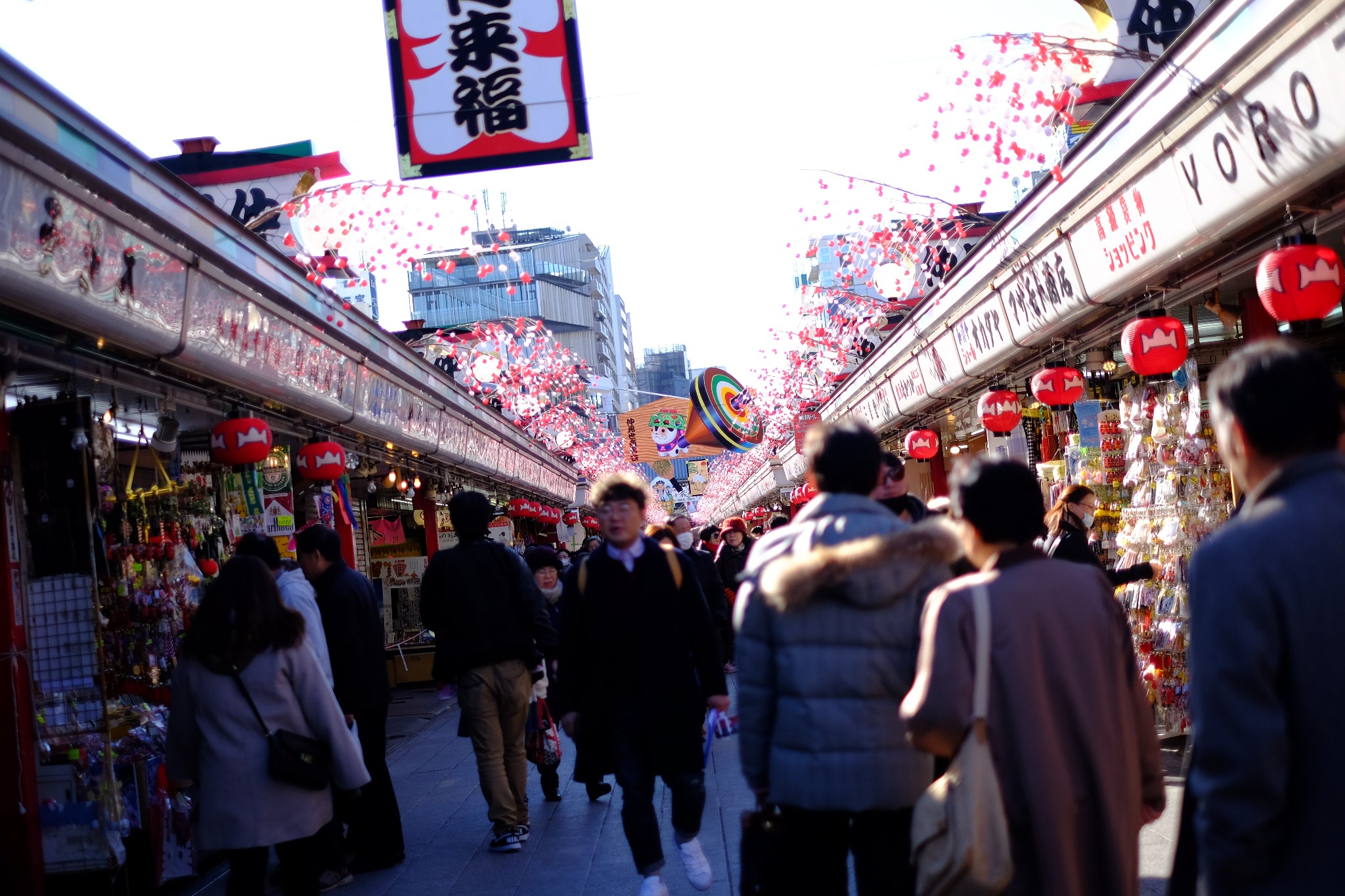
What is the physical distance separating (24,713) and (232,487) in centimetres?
339

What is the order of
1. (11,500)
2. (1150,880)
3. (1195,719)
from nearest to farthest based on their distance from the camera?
(1195,719) → (1150,880) → (11,500)

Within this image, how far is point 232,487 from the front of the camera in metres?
9.16

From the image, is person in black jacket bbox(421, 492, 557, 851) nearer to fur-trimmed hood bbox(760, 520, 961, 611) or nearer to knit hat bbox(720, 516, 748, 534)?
fur-trimmed hood bbox(760, 520, 961, 611)

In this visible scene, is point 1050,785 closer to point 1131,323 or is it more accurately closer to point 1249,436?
point 1249,436

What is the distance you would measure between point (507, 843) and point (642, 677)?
2.14 meters

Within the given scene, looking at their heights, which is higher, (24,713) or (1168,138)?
(1168,138)

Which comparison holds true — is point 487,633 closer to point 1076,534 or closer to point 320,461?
point 1076,534

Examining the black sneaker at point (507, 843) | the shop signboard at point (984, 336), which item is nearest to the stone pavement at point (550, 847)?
the black sneaker at point (507, 843)

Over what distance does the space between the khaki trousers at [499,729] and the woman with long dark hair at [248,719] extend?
212 cm

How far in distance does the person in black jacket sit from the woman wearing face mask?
2963mm

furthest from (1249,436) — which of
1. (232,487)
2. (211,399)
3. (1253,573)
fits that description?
Answer: (232,487)

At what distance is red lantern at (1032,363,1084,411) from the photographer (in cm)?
913

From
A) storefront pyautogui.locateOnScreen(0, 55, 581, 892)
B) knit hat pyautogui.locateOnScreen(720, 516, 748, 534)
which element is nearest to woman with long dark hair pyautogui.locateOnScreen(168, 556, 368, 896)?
storefront pyautogui.locateOnScreen(0, 55, 581, 892)

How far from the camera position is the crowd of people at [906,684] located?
221cm
